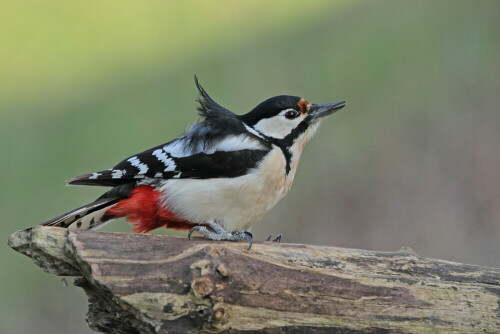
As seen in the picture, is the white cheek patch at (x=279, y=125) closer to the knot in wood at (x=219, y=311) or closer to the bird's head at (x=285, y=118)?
the bird's head at (x=285, y=118)

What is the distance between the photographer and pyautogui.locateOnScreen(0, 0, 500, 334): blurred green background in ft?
28.6

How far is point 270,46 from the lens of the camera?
37.1 ft

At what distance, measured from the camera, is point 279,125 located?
5.61 metres

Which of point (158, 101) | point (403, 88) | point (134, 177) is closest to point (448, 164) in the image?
point (403, 88)

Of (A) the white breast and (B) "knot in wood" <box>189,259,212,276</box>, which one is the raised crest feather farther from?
(B) "knot in wood" <box>189,259,212,276</box>

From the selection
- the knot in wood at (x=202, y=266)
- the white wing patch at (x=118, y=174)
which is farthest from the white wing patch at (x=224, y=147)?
the knot in wood at (x=202, y=266)

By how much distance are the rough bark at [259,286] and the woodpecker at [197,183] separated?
2.00ft

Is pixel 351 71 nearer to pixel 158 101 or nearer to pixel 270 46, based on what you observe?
pixel 270 46

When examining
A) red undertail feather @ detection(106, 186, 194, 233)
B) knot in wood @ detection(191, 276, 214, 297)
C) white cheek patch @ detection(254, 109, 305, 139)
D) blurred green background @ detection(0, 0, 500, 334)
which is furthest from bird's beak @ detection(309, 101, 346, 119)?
blurred green background @ detection(0, 0, 500, 334)

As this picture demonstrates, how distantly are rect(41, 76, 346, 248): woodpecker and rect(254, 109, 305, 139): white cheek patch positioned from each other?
167 millimetres

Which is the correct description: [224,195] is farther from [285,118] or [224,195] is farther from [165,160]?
[285,118]

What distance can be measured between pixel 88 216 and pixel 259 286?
1549 millimetres

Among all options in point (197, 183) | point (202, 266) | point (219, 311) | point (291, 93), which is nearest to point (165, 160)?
point (197, 183)

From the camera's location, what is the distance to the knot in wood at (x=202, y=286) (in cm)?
390
